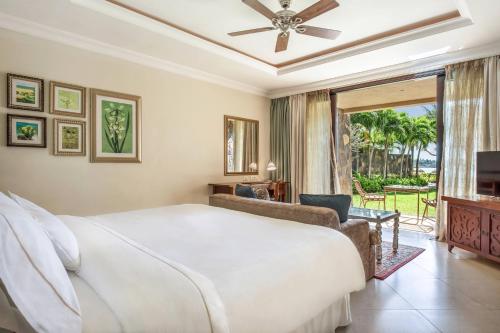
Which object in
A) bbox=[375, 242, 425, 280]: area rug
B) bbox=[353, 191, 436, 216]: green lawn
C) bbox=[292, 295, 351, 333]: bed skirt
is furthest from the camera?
bbox=[353, 191, 436, 216]: green lawn

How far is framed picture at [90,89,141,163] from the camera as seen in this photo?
367 centimetres

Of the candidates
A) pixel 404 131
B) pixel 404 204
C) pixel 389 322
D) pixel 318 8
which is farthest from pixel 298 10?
pixel 404 204

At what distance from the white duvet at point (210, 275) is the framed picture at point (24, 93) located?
1913 mm

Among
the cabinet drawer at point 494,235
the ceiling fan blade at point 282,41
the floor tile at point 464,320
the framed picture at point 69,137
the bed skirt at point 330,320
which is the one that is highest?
the ceiling fan blade at point 282,41

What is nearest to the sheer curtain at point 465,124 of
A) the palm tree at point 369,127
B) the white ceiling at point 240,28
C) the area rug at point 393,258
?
the white ceiling at point 240,28

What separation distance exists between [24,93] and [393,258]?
460 centimetres

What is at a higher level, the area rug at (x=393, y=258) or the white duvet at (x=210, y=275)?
the white duvet at (x=210, y=275)

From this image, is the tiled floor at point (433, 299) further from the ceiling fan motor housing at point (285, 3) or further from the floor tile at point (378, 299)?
the ceiling fan motor housing at point (285, 3)

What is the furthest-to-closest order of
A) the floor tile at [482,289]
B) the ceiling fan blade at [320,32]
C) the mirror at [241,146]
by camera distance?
the mirror at [241,146]
the ceiling fan blade at [320,32]
the floor tile at [482,289]

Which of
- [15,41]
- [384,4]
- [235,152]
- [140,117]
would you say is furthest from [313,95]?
[15,41]

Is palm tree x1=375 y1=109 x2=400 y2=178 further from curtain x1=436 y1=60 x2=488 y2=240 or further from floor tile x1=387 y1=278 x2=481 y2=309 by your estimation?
floor tile x1=387 y1=278 x2=481 y2=309

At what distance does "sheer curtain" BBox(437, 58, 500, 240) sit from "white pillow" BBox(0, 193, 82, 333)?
4605 mm

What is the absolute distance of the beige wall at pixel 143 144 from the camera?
315 cm

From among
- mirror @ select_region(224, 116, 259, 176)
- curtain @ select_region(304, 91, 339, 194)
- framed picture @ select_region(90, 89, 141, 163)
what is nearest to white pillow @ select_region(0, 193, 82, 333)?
framed picture @ select_region(90, 89, 141, 163)
